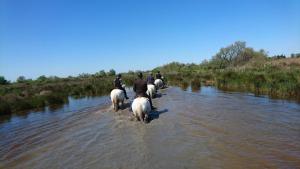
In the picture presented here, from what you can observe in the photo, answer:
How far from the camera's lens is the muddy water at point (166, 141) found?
24.8ft

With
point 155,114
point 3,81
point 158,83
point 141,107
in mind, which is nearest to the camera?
point 141,107

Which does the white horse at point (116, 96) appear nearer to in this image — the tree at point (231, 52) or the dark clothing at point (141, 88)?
the dark clothing at point (141, 88)

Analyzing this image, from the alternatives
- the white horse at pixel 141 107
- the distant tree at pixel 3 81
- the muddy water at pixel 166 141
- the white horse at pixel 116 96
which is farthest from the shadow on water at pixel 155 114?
the distant tree at pixel 3 81

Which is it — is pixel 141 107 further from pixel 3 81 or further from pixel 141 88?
pixel 3 81

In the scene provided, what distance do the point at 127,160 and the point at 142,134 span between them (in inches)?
110

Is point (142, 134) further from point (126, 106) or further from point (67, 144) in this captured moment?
point (126, 106)

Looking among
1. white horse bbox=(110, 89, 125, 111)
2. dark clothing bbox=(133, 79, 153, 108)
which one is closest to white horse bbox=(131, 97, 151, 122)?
dark clothing bbox=(133, 79, 153, 108)

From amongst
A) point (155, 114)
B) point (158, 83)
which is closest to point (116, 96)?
point (155, 114)

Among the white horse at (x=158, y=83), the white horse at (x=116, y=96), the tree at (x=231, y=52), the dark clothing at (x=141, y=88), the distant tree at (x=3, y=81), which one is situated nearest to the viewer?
the dark clothing at (x=141, y=88)

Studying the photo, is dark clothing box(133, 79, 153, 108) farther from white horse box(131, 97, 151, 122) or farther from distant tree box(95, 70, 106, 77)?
distant tree box(95, 70, 106, 77)

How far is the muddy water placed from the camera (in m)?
7.57

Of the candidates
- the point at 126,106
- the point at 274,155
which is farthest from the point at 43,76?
the point at 274,155

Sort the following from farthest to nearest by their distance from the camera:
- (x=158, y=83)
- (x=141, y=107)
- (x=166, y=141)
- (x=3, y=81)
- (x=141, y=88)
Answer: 1. (x=3, y=81)
2. (x=158, y=83)
3. (x=141, y=88)
4. (x=141, y=107)
5. (x=166, y=141)

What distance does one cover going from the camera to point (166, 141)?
9453mm
